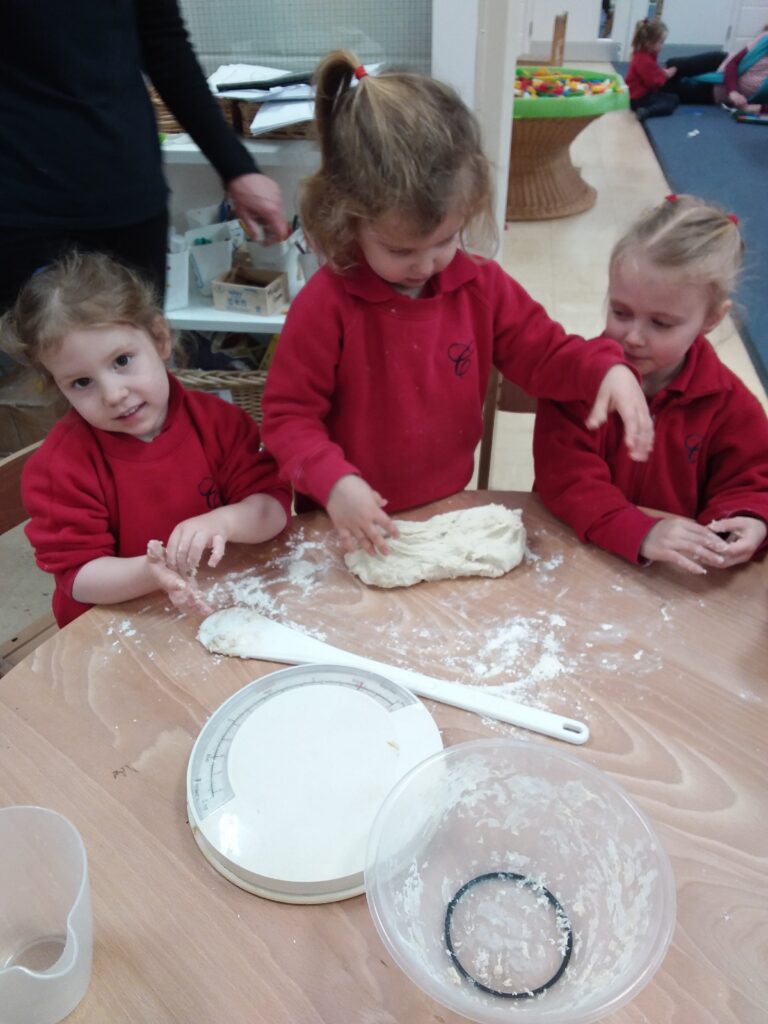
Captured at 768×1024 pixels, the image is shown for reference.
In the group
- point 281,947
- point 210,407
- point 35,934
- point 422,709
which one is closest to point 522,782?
point 422,709

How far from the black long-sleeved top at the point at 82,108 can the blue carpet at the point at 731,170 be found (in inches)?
94.2

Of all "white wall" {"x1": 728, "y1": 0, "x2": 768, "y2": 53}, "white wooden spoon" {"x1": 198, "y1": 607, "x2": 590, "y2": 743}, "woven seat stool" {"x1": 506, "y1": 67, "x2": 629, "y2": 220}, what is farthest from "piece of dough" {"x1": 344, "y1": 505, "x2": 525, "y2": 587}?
"white wall" {"x1": 728, "y1": 0, "x2": 768, "y2": 53}

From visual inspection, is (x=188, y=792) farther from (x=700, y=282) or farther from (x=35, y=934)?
(x=700, y=282)

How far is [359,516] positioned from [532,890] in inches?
18.2

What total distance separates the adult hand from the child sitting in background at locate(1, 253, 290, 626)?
36cm

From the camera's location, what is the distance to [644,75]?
5414 mm

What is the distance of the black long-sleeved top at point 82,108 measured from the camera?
1091 mm

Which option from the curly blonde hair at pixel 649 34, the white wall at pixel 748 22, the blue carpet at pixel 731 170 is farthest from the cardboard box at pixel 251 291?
the white wall at pixel 748 22

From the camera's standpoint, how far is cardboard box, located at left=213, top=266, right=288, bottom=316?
2158mm

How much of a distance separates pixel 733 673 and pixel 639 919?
318 millimetres

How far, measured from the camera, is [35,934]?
0.65m

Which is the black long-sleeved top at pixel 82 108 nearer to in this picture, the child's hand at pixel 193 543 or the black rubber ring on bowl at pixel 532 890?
the child's hand at pixel 193 543

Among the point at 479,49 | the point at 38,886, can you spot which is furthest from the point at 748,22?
the point at 38,886

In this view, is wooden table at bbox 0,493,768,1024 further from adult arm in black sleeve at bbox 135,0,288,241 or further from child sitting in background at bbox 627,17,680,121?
child sitting in background at bbox 627,17,680,121
